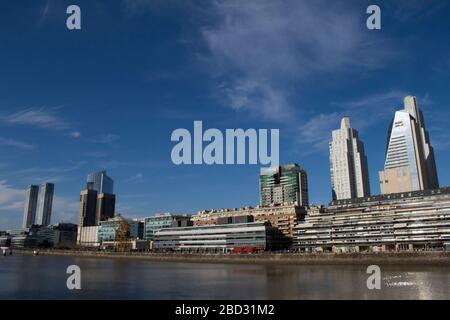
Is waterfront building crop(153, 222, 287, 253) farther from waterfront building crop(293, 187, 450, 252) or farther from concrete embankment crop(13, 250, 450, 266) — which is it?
concrete embankment crop(13, 250, 450, 266)

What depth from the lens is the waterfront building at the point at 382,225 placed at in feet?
460

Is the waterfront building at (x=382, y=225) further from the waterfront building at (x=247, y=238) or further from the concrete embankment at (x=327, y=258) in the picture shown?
the concrete embankment at (x=327, y=258)

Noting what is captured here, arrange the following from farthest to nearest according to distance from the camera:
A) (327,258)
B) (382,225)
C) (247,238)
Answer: (247,238), (382,225), (327,258)

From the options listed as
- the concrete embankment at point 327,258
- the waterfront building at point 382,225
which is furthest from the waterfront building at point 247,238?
the concrete embankment at point 327,258

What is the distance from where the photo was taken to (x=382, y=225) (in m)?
153

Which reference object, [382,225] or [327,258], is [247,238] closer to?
[382,225]

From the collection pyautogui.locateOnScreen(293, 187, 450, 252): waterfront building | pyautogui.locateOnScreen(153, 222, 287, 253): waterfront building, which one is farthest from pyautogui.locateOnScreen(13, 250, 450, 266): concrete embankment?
pyautogui.locateOnScreen(153, 222, 287, 253): waterfront building

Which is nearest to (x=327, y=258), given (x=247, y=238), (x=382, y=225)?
(x=382, y=225)

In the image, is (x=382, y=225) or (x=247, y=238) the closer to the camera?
(x=382, y=225)
